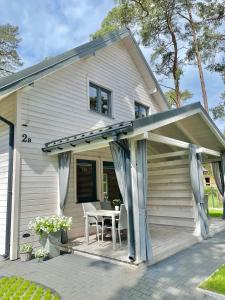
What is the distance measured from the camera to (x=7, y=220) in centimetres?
559

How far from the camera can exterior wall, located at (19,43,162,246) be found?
19.6 ft

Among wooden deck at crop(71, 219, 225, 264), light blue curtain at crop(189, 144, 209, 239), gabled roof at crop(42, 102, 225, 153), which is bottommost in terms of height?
wooden deck at crop(71, 219, 225, 264)

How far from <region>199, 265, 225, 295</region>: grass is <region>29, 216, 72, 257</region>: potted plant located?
3242 millimetres

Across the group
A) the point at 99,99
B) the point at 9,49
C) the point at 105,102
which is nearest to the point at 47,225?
the point at 99,99

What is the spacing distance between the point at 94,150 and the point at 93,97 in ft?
6.75

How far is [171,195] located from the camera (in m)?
7.80

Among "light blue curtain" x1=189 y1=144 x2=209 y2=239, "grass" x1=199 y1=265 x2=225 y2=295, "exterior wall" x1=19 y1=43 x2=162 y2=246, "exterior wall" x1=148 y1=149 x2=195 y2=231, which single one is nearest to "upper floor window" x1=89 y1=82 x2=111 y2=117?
"exterior wall" x1=19 y1=43 x2=162 y2=246

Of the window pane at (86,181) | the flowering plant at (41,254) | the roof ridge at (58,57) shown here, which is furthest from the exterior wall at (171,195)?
the roof ridge at (58,57)

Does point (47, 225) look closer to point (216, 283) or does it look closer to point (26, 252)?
point (26, 252)

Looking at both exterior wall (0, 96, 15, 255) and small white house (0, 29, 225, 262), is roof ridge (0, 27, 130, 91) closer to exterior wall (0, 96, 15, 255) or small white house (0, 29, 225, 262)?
small white house (0, 29, 225, 262)

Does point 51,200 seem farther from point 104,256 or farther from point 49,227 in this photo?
point 104,256

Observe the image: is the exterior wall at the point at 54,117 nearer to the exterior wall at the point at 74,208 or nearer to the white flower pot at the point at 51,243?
the exterior wall at the point at 74,208

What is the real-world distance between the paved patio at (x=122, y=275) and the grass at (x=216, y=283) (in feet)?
0.46

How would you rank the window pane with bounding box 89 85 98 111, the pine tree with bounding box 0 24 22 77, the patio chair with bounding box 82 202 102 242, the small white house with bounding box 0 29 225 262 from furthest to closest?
the pine tree with bounding box 0 24 22 77, the window pane with bounding box 89 85 98 111, the patio chair with bounding box 82 202 102 242, the small white house with bounding box 0 29 225 262
